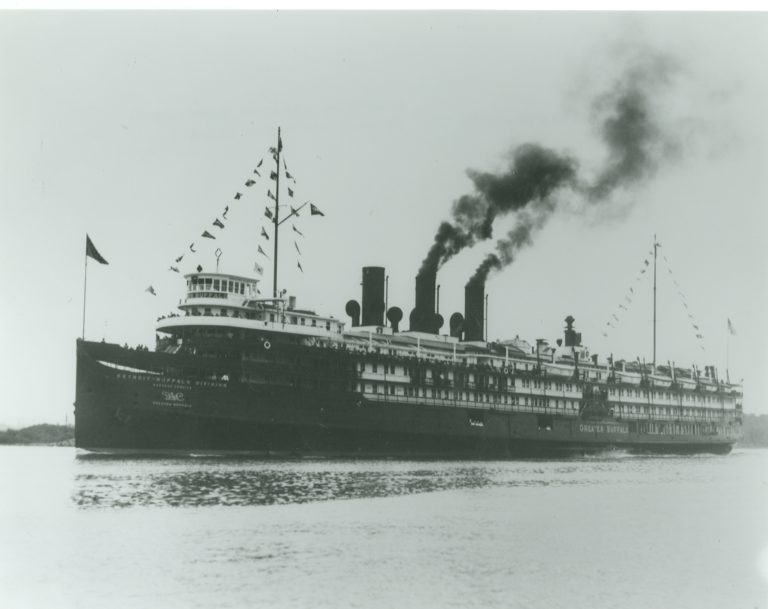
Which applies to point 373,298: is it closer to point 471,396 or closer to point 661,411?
point 471,396

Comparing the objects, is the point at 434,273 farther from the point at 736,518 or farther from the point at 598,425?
the point at 736,518

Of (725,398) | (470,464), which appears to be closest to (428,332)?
(470,464)

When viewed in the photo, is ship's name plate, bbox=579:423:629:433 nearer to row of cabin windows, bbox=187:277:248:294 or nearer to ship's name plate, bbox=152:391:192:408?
row of cabin windows, bbox=187:277:248:294

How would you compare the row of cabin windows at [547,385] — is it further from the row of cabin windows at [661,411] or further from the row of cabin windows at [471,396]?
the row of cabin windows at [661,411]

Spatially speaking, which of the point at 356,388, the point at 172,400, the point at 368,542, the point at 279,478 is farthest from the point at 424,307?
the point at 368,542

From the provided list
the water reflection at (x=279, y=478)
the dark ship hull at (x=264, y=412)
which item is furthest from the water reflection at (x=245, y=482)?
the dark ship hull at (x=264, y=412)

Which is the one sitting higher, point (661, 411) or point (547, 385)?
point (547, 385)

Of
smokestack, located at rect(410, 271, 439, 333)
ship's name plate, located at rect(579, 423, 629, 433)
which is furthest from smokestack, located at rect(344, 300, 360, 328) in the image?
ship's name plate, located at rect(579, 423, 629, 433)
